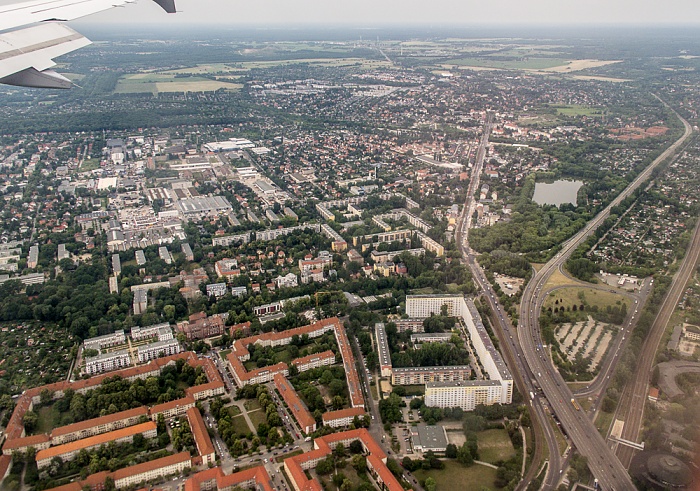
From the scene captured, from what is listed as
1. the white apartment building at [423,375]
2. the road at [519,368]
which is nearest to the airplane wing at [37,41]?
the road at [519,368]

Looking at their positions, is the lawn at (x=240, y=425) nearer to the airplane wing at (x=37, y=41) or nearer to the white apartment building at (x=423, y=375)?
the white apartment building at (x=423, y=375)

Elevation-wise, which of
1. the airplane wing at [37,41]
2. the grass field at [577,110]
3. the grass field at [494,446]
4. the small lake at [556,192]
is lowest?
the small lake at [556,192]

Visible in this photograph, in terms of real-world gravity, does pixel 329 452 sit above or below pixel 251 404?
above

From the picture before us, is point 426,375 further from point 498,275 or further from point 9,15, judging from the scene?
point 9,15

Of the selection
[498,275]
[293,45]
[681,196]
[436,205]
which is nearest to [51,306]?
[498,275]

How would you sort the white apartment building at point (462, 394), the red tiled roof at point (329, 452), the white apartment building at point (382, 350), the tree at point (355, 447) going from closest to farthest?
1. the red tiled roof at point (329, 452)
2. the tree at point (355, 447)
3. the white apartment building at point (462, 394)
4. the white apartment building at point (382, 350)

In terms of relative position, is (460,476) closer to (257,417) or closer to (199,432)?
(257,417)

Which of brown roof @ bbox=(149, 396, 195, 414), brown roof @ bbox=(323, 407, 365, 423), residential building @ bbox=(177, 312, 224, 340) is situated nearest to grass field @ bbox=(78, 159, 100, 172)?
residential building @ bbox=(177, 312, 224, 340)

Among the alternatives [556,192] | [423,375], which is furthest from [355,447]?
[556,192]
